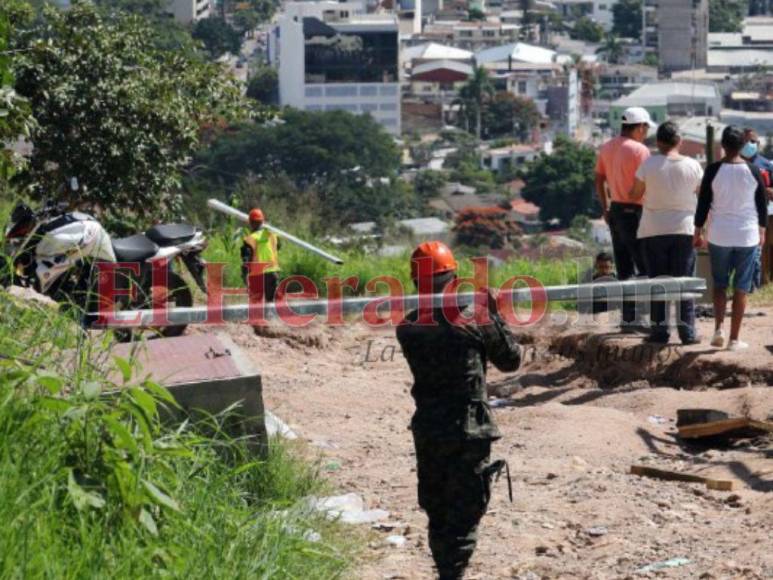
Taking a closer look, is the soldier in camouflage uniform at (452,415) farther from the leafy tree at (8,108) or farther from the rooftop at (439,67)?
the rooftop at (439,67)

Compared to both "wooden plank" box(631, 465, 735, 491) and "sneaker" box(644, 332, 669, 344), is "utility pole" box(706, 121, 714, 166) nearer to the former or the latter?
"sneaker" box(644, 332, 669, 344)

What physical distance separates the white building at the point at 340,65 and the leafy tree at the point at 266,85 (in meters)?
0.52

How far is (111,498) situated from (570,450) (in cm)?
370

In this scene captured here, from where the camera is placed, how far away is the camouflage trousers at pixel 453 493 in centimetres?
669

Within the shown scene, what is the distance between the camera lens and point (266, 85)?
113 metres

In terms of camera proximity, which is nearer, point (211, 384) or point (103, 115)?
point (211, 384)

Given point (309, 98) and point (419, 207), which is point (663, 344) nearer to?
point (419, 207)

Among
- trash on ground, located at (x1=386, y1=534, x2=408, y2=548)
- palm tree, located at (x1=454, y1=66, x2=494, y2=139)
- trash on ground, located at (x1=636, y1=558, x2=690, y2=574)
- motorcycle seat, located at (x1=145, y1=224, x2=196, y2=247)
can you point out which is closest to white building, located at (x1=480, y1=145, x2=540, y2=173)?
palm tree, located at (x1=454, y1=66, x2=494, y2=139)

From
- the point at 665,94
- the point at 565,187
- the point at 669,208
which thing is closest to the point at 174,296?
the point at 669,208

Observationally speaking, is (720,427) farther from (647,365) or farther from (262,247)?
(262,247)

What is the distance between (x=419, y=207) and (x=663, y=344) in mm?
60272

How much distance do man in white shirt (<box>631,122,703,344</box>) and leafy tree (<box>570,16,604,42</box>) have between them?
160 metres

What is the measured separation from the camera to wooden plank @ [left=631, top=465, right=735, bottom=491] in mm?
8039

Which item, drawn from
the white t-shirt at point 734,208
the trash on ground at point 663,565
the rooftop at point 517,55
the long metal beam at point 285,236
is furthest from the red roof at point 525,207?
the trash on ground at point 663,565
